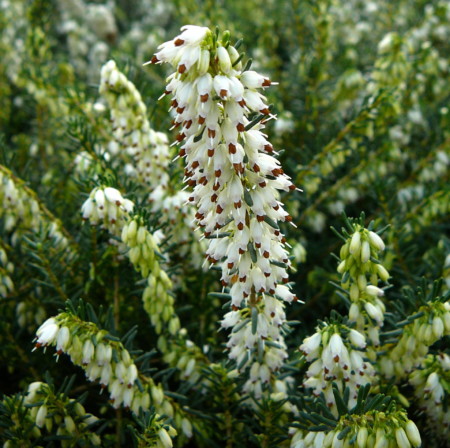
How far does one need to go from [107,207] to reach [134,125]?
81 cm

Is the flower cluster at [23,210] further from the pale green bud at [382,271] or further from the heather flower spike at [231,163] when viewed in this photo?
the pale green bud at [382,271]

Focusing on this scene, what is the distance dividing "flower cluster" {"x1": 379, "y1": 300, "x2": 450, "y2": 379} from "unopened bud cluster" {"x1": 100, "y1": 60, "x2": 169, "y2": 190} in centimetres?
186

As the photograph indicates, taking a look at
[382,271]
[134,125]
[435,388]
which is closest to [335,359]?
[382,271]

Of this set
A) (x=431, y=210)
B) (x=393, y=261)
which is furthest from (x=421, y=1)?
(x=393, y=261)

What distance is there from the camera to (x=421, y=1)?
267 inches

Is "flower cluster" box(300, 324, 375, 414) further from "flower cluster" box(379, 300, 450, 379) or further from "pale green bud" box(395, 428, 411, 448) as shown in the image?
"pale green bud" box(395, 428, 411, 448)

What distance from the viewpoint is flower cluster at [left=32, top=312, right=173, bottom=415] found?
2.63 meters

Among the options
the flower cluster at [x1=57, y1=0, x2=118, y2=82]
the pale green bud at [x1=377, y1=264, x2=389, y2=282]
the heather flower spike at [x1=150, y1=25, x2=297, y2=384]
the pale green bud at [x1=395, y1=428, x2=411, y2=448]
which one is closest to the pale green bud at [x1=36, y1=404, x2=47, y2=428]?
the heather flower spike at [x1=150, y1=25, x2=297, y2=384]

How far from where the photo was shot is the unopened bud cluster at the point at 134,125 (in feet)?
11.9

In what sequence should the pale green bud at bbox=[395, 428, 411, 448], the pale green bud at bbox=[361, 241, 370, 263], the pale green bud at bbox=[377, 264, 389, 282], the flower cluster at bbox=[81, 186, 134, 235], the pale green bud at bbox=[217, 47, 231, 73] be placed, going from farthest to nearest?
the flower cluster at bbox=[81, 186, 134, 235] → the pale green bud at bbox=[377, 264, 389, 282] → the pale green bud at bbox=[361, 241, 370, 263] → the pale green bud at bbox=[395, 428, 411, 448] → the pale green bud at bbox=[217, 47, 231, 73]

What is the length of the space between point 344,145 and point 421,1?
3494mm

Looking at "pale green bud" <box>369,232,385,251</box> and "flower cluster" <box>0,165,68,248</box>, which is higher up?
"flower cluster" <box>0,165,68,248</box>

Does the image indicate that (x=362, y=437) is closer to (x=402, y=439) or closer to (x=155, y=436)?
(x=402, y=439)

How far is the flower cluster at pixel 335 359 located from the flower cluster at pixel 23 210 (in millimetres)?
1945
